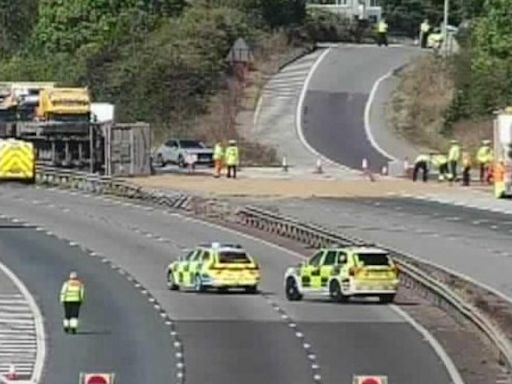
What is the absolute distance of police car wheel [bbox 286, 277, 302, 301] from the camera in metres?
47.6

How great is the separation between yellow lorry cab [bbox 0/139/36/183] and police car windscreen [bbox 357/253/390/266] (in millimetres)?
33688

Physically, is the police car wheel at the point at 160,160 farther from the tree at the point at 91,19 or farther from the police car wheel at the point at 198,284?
the police car wheel at the point at 198,284

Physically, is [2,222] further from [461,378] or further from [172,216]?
[461,378]

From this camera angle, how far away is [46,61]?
122 m

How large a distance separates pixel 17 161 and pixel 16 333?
38.6m

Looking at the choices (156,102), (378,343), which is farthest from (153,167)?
(378,343)

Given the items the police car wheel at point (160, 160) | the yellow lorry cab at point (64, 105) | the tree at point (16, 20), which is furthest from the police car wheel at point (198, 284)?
the tree at point (16, 20)

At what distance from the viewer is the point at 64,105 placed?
290 feet

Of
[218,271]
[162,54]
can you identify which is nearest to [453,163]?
[162,54]

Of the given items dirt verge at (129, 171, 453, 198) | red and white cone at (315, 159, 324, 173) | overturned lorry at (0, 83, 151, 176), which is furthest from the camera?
red and white cone at (315, 159, 324, 173)

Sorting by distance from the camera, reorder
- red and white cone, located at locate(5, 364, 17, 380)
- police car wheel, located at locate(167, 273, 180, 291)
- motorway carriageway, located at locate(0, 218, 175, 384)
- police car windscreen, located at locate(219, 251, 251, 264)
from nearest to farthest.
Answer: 1. red and white cone, located at locate(5, 364, 17, 380)
2. motorway carriageway, located at locate(0, 218, 175, 384)
3. police car windscreen, located at locate(219, 251, 251, 264)
4. police car wheel, located at locate(167, 273, 180, 291)

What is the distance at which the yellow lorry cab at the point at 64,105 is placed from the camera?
88062 mm

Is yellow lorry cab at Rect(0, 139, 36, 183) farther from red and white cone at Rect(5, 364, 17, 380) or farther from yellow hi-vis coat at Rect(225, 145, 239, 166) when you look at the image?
red and white cone at Rect(5, 364, 17, 380)

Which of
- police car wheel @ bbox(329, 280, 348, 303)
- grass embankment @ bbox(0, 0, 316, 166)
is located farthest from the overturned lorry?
police car wheel @ bbox(329, 280, 348, 303)
